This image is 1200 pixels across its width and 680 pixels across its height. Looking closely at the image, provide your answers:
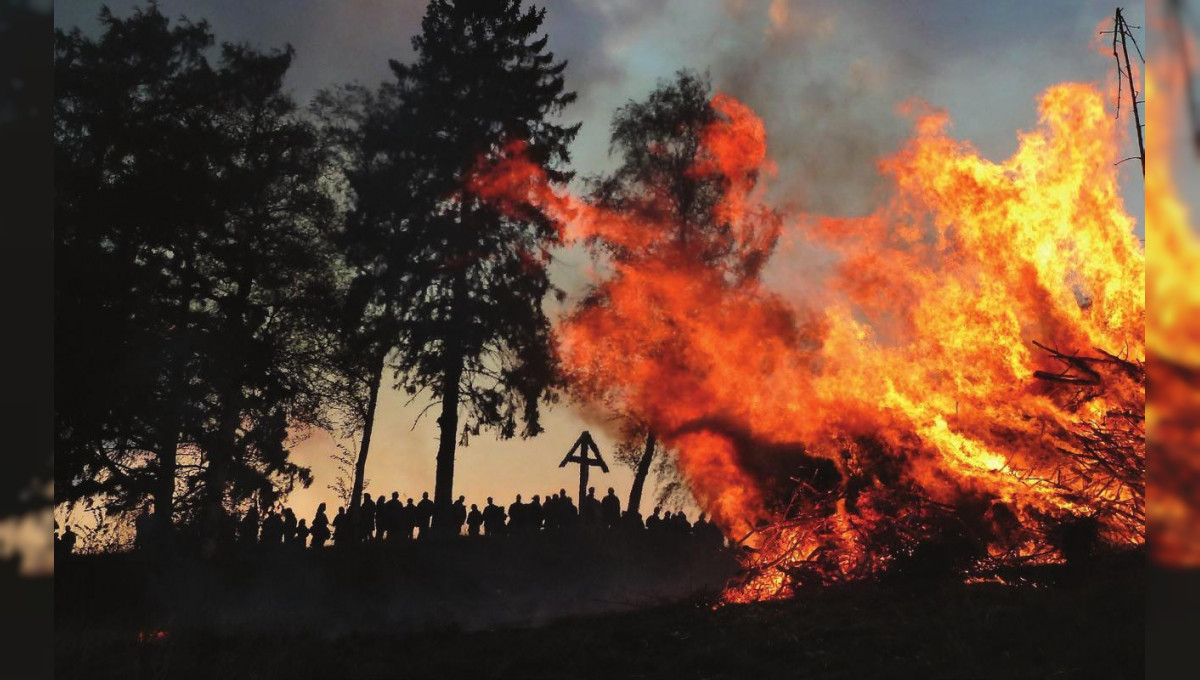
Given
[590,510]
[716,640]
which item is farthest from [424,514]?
[716,640]

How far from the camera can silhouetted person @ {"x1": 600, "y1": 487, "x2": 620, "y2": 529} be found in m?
26.6

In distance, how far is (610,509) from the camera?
26812mm

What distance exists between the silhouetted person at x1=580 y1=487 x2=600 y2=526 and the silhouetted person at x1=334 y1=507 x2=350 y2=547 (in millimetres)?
6307

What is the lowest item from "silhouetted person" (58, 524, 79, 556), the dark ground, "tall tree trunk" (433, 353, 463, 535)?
the dark ground

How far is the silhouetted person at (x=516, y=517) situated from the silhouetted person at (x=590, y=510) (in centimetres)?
166

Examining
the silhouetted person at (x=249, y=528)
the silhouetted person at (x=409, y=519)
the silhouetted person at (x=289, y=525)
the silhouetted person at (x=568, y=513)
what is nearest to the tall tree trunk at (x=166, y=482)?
the silhouetted person at (x=249, y=528)

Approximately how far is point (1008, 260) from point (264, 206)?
1774 cm

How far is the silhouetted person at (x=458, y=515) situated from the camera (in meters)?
25.1

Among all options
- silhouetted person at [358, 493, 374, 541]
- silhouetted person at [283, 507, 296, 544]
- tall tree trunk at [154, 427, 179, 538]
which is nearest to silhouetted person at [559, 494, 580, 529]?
silhouetted person at [358, 493, 374, 541]

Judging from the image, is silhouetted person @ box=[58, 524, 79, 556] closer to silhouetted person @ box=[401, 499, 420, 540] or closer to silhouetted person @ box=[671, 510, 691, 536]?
silhouetted person @ box=[401, 499, 420, 540]

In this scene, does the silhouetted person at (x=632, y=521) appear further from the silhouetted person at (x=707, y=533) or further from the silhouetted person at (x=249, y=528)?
the silhouetted person at (x=249, y=528)

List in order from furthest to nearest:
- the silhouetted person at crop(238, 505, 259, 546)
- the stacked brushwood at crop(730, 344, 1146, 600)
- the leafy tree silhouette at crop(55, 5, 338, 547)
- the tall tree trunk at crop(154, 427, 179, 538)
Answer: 1. the silhouetted person at crop(238, 505, 259, 546)
2. the tall tree trunk at crop(154, 427, 179, 538)
3. the leafy tree silhouette at crop(55, 5, 338, 547)
4. the stacked brushwood at crop(730, 344, 1146, 600)

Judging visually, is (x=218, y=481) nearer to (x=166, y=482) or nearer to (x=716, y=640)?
(x=166, y=482)

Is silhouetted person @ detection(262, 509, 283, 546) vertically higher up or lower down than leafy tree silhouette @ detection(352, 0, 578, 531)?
lower down
